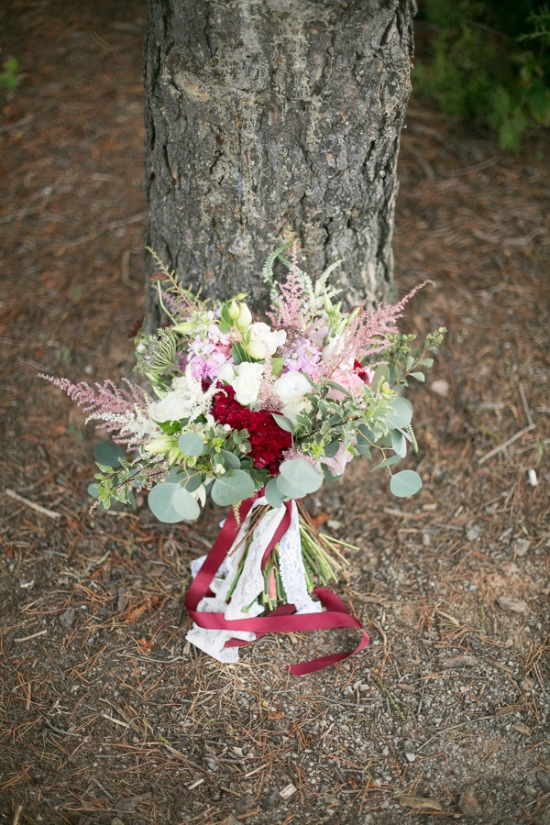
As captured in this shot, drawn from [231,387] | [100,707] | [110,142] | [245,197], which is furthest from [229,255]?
[110,142]

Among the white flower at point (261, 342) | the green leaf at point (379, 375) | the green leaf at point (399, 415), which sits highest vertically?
the white flower at point (261, 342)

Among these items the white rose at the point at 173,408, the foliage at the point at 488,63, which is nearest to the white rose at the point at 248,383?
the white rose at the point at 173,408

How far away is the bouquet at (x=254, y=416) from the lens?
1.79 m

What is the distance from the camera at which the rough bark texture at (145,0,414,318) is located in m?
1.97

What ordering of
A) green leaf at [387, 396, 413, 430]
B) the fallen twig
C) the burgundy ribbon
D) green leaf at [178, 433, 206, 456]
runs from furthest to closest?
1. the fallen twig
2. the burgundy ribbon
3. green leaf at [387, 396, 413, 430]
4. green leaf at [178, 433, 206, 456]

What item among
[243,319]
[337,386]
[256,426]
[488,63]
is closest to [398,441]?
[337,386]

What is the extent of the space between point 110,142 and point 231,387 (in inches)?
97.8

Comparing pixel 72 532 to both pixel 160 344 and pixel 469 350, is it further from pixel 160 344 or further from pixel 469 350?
pixel 469 350

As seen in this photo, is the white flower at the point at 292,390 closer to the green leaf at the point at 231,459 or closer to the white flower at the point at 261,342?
the white flower at the point at 261,342

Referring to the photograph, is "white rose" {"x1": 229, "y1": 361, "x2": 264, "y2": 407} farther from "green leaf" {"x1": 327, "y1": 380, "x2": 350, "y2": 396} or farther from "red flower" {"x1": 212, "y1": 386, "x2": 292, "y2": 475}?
"green leaf" {"x1": 327, "y1": 380, "x2": 350, "y2": 396}

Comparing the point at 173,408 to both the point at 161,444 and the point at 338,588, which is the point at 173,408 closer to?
the point at 161,444

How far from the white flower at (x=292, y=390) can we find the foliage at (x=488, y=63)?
2326 mm

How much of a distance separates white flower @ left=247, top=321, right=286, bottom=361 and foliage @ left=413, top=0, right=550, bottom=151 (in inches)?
90.0

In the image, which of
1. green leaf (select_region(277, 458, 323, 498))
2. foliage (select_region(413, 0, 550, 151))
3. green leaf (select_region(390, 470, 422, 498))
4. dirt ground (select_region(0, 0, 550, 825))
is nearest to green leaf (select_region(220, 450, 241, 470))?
green leaf (select_region(277, 458, 323, 498))
